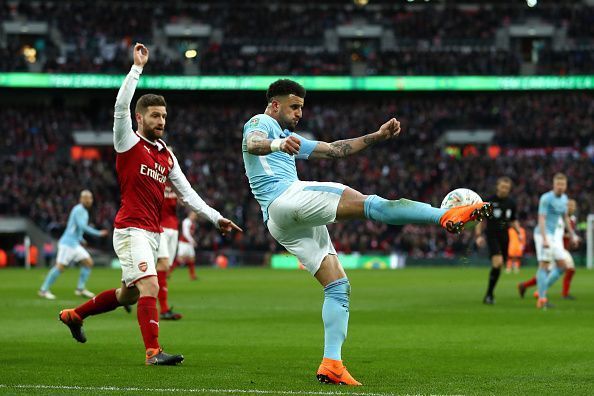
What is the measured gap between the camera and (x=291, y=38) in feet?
206

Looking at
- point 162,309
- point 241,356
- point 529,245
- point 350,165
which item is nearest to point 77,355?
point 241,356

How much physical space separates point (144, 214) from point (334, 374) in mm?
2880

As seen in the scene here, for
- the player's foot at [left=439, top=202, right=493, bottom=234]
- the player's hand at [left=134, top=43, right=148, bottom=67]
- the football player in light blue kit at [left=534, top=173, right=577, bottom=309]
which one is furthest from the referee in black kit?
the player's foot at [left=439, top=202, right=493, bottom=234]

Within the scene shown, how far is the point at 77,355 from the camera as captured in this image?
10852 millimetres

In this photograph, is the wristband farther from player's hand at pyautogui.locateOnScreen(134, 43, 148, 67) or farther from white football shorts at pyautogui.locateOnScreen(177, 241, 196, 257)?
white football shorts at pyautogui.locateOnScreen(177, 241, 196, 257)

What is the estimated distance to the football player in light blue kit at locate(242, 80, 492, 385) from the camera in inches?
311

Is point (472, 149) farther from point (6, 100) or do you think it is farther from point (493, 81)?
point (6, 100)

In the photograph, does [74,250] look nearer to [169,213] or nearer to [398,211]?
[169,213]

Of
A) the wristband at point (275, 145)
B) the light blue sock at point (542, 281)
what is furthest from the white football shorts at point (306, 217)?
the light blue sock at point (542, 281)

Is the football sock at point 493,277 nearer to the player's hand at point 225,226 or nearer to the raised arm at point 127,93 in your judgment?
the player's hand at point 225,226

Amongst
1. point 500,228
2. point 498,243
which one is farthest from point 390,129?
point 498,243

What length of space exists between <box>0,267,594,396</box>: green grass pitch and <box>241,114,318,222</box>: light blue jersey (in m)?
1.63

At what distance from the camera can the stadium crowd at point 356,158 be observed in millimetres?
48844

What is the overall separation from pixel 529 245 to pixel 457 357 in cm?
3606
